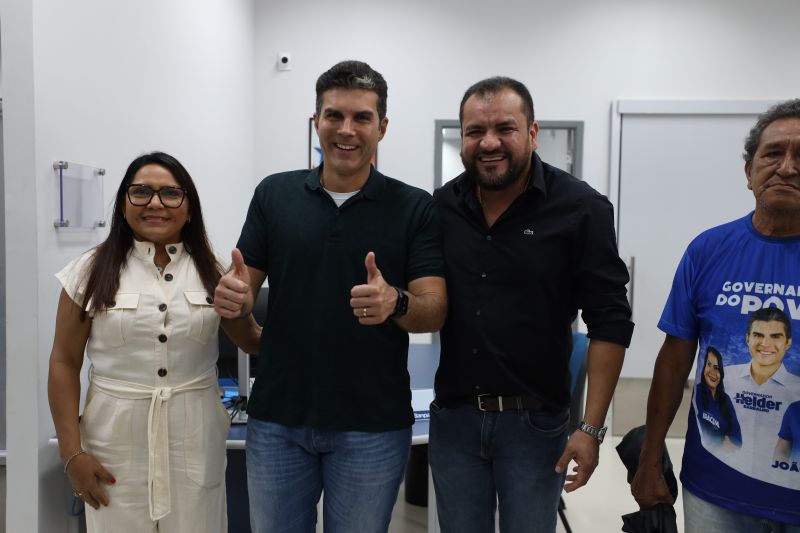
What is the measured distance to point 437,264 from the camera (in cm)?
158

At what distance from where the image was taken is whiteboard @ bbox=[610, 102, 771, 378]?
445cm

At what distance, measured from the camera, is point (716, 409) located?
1400 millimetres

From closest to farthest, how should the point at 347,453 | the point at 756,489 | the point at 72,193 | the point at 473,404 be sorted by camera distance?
the point at 756,489, the point at 347,453, the point at 473,404, the point at 72,193

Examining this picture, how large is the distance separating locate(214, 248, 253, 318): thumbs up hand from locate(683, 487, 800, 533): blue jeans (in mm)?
1178

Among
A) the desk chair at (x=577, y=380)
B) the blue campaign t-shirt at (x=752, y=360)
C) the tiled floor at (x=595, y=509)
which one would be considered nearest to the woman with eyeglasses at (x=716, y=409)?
the blue campaign t-shirt at (x=752, y=360)

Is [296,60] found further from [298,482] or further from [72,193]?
[298,482]

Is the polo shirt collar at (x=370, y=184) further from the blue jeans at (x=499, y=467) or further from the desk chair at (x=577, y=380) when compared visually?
the desk chair at (x=577, y=380)

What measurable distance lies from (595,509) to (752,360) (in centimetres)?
227

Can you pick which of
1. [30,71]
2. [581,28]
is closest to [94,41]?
[30,71]

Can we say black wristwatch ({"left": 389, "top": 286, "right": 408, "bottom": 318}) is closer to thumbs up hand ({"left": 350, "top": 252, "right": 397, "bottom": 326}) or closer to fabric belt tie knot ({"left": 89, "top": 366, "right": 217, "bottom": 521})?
thumbs up hand ({"left": 350, "top": 252, "right": 397, "bottom": 326})

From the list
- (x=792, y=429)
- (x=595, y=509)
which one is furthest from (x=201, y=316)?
(x=595, y=509)

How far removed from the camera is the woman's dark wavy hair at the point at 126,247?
158 centimetres

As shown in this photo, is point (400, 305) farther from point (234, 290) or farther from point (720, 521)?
point (720, 521)

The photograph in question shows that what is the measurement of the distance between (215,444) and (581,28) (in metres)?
4.11
